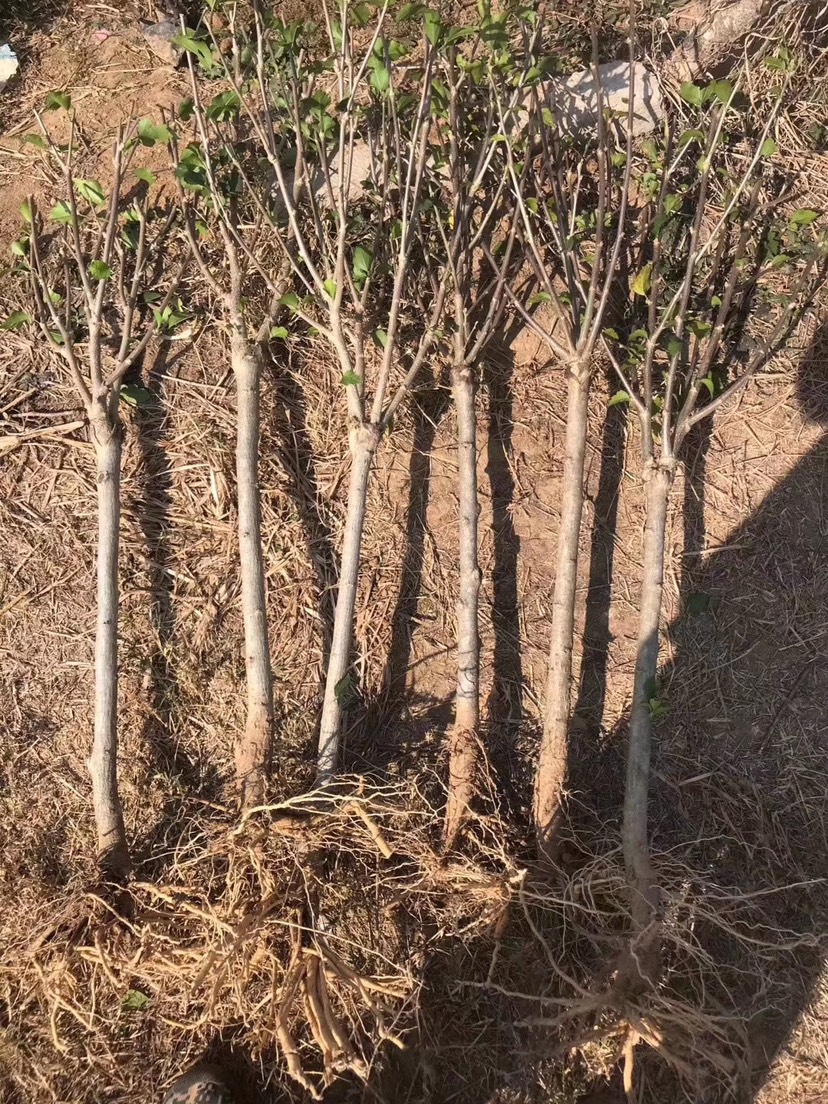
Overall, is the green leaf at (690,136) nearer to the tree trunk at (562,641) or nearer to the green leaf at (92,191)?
the tree trunk at (562,641)

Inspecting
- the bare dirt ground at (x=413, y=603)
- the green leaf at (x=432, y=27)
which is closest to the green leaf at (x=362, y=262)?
the bare dirt ground at (x=413, y=603)

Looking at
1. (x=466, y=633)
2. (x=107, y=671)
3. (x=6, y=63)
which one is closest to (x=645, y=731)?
(x=466, y=633)

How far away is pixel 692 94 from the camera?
9.77 ft

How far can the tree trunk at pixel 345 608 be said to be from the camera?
2.83 metres

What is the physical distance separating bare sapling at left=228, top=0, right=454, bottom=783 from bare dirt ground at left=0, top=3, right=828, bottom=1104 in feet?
0.82

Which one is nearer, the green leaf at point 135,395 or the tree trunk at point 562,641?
the tree trunk at point 562,641

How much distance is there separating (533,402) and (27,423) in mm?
2146

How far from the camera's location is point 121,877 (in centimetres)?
284

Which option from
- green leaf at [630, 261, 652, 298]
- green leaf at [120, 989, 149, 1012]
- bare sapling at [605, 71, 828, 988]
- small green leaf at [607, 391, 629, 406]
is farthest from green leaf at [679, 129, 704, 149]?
green leaf at [120, 989, 149, 1012]

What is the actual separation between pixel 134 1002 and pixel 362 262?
2.84 m

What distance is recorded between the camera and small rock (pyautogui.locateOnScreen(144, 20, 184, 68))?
339 cm

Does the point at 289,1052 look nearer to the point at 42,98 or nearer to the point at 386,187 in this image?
the point at 386,187

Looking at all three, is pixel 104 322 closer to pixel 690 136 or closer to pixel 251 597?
pixel 251 597

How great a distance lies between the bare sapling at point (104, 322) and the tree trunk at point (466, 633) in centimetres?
123
